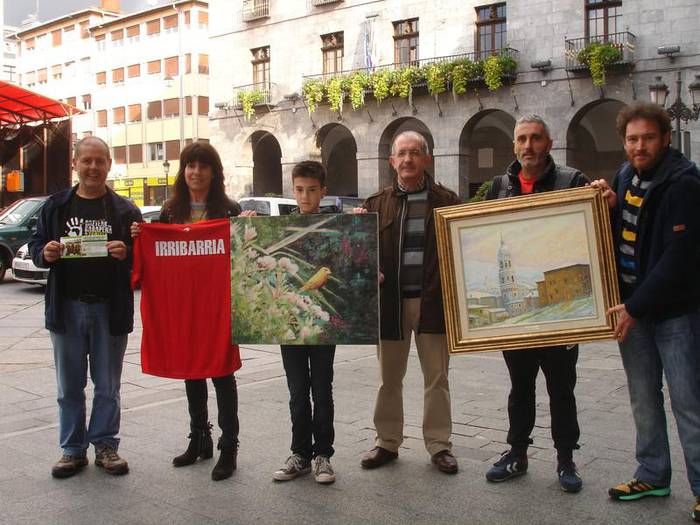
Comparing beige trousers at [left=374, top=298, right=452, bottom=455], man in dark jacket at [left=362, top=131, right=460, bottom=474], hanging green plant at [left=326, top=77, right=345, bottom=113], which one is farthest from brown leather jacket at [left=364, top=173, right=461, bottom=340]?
hanging green plant at [left=326, top=77, right=345, bottom=113]

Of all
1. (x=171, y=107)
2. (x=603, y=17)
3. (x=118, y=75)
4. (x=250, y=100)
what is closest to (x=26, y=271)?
(x=250, y=100)

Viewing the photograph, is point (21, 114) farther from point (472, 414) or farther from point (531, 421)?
point (531, 421)

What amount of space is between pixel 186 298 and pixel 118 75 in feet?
192

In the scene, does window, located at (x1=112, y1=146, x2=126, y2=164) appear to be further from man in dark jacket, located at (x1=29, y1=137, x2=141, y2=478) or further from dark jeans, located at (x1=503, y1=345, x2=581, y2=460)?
dark jeans, located at (x1=503, y1=345, x2=581, y2=460)

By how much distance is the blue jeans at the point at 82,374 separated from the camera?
4.98m

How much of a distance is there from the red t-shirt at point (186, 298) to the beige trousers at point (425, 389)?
1022 mm

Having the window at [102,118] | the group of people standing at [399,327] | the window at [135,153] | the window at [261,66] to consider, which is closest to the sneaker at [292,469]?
the group of people standing at [399,327]

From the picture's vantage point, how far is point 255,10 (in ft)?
115

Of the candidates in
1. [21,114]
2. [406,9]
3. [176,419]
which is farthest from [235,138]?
[176,419]

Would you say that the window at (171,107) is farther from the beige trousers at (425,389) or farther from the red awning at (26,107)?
the beige trousers at (425,389)

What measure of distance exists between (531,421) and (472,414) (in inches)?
62.7

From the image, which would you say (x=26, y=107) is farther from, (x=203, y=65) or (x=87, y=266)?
(x=203, y=65)

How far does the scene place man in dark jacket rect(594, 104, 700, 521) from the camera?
4004 mm

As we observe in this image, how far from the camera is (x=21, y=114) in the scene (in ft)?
61.1
